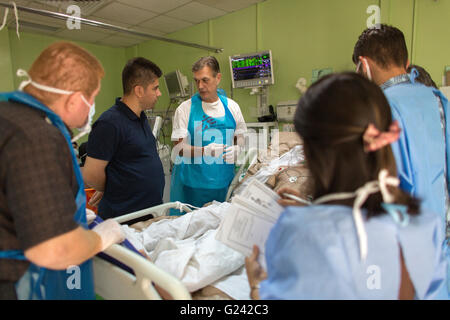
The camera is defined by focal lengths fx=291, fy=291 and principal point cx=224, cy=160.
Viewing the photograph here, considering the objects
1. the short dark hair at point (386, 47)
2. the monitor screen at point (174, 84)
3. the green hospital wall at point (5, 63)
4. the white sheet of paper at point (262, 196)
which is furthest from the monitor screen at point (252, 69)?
the green hospital wall at point (5, 63)

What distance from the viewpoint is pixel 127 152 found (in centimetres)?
181

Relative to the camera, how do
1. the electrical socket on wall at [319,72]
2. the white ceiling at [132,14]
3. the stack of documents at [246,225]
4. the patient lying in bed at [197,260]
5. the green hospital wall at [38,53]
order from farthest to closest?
1. the green hospital wall at [38,53]
2. the white ceiling at [132,14]
3. the electrical socket on wall at [319,72]
4. the patient lying in bed at [197,260]
5. the stack of documents at [246,225]

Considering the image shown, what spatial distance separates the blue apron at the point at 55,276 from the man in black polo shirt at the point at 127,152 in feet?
2.51

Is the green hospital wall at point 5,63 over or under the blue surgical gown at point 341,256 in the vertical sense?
over

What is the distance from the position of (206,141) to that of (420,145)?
1.67 meters

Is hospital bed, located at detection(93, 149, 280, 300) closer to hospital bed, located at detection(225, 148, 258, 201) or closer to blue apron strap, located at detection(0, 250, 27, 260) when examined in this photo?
blue apron strap, located at detection(0, 250, 27, 260)

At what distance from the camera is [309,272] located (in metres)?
0.66

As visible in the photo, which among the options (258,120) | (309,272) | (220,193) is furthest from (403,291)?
(258,120)

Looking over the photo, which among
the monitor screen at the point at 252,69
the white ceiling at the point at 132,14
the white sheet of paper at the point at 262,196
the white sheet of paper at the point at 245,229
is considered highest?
the white ceiling at the point at 132,14

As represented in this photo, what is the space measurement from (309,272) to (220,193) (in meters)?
1.89

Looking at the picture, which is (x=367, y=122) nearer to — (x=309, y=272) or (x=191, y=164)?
(x=309, y=272)

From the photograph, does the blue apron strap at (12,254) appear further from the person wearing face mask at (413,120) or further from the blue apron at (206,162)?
the blue apron at (206,162)

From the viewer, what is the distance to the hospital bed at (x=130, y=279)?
2.93ft

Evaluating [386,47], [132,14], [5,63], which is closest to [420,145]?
[386,47]
